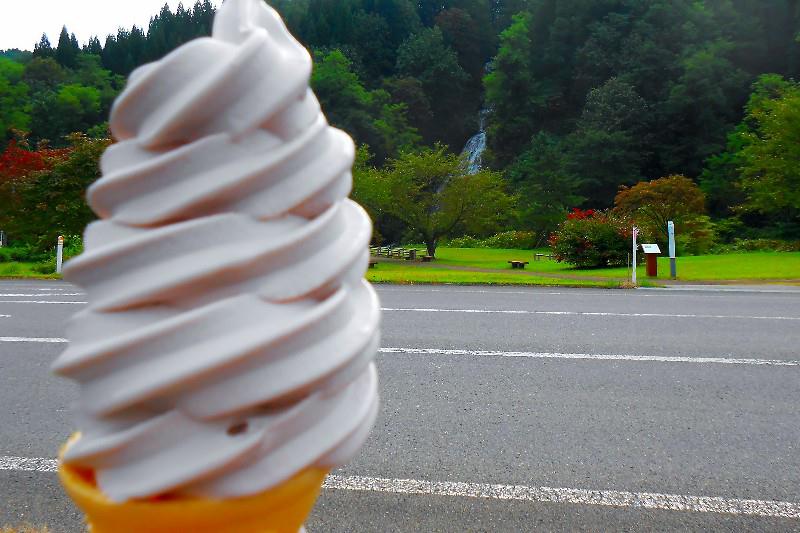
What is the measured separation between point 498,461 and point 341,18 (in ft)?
268

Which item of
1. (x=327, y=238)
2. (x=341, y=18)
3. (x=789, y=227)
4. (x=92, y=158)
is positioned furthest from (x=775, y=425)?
(x=341, y=18)

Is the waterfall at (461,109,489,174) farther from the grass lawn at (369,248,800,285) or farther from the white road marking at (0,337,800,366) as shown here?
the white road marking at (0,337,800,366)

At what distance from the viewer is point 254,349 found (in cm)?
99

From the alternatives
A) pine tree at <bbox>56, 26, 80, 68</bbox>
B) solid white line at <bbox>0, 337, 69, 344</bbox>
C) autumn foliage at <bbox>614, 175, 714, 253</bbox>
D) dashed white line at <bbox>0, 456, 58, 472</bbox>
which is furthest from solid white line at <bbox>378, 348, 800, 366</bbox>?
pine tree at <bbox>56, 26, 80, 68</bbox>

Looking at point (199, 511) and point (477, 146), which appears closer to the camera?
point (199, 511)

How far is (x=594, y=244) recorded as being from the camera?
72.2 feet

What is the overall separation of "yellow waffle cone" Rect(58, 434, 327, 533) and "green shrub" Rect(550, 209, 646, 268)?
2196 centimetres

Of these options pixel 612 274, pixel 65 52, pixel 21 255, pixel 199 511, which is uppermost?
pixel 65 52

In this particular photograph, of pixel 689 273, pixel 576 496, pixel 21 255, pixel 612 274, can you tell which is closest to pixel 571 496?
pixel 576 496

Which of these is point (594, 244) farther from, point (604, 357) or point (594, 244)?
point (604, 357)

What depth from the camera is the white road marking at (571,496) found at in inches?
97.7

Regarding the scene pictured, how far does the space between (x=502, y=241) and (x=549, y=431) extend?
38.9 metres

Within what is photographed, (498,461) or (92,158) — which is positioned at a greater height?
(92,158)

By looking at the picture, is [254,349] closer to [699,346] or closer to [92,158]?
[699,346]
